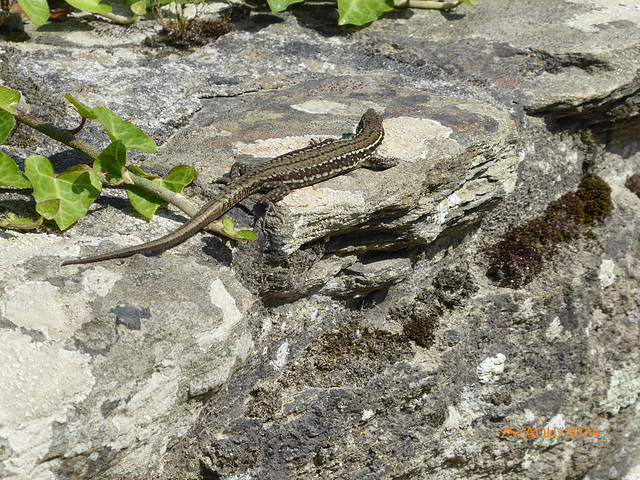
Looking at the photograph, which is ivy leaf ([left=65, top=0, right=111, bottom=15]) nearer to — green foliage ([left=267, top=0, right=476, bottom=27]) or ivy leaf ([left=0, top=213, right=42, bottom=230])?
green foliage ([left=267, top=0, right=476, bottom=27])

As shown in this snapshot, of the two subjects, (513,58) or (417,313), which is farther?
(513,58)

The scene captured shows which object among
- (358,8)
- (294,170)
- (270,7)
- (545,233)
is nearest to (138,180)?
(294,170)

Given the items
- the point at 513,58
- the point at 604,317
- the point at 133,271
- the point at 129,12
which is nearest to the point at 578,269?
the point at 604,317

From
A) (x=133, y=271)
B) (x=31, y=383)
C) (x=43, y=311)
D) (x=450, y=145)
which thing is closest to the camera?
(x=31, y=383)

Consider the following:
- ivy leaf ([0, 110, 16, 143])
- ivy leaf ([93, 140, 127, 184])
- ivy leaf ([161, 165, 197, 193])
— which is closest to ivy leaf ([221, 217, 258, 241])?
ivy leaf ([161, 165, 197, 193])

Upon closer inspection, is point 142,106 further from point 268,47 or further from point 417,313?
point 417,313

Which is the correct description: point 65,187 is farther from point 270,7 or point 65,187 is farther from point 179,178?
point 270,7
